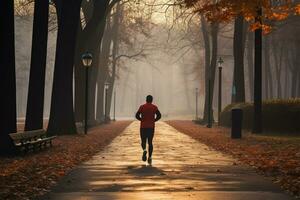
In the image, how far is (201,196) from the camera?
993 centimetres

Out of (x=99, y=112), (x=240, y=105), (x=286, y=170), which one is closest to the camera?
(x=286, y=170)

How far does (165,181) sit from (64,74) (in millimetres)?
17287

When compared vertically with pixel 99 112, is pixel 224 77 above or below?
above

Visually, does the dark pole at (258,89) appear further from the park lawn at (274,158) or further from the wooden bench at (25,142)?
the wooden bench at (25,142)

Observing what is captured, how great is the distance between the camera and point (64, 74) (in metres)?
28.6

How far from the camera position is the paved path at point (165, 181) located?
33.0ft

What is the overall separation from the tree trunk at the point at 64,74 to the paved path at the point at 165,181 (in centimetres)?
1108

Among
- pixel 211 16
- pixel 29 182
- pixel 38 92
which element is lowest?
pixel 29 182

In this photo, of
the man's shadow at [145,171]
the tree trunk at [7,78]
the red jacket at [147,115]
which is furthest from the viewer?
the tree trunk at [7,78]

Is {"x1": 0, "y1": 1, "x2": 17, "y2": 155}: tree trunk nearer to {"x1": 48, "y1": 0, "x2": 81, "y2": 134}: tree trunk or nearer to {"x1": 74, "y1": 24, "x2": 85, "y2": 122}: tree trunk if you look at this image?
{"x1": 48, "y1": 0, "x2": 81, "y2": 134}: tree trunk

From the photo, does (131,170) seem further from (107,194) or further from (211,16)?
(211,16)

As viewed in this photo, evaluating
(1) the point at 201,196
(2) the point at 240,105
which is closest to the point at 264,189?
(1) the point at 201,196

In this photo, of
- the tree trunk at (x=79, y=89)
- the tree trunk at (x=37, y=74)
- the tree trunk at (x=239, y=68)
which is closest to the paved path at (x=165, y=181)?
the tree trunk at (x=37, y=74)

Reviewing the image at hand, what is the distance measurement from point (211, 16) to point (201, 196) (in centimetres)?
1507
